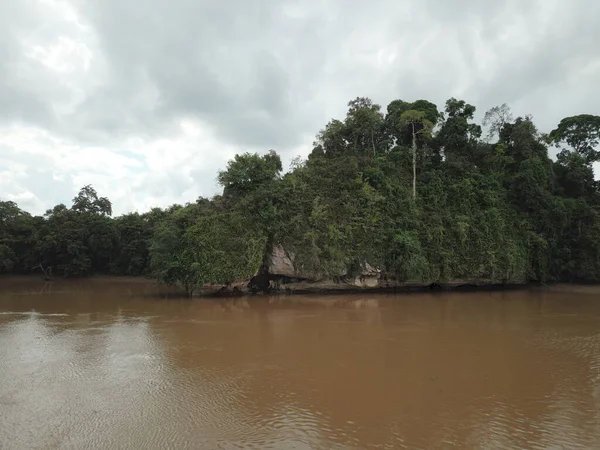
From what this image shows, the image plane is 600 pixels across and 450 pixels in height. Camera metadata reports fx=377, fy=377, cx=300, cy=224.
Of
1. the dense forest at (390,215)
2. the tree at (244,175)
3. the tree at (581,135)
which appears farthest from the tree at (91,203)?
the tree at (581,135)

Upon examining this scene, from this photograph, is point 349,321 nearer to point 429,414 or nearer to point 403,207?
point 429,414

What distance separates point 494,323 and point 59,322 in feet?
54.1

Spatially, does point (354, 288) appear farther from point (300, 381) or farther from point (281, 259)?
point (300, 381)

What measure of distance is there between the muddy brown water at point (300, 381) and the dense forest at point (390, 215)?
6.52 metres

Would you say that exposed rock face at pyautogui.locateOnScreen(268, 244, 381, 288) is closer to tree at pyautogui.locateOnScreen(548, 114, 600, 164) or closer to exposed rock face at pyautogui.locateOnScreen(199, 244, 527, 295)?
exposed rock face at pyautogui.locateOnScreen(199, 244, 527, 295)

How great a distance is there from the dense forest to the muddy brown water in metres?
6.52

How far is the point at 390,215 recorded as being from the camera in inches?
964

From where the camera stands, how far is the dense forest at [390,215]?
2192 centimetres

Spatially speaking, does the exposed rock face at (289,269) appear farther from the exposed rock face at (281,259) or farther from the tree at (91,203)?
the tree at (91,203)

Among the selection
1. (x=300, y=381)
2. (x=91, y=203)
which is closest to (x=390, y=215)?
(x=300, y=381)

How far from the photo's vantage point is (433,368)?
8766mm

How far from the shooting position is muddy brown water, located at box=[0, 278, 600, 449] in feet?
18.8

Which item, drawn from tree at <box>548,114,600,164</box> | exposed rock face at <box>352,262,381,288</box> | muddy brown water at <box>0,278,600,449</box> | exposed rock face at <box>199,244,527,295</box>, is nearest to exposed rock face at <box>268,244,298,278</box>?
exposed rock face at <box>199,244,527,295</box>

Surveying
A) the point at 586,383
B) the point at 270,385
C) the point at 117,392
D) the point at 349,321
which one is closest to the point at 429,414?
the point at 270,385
